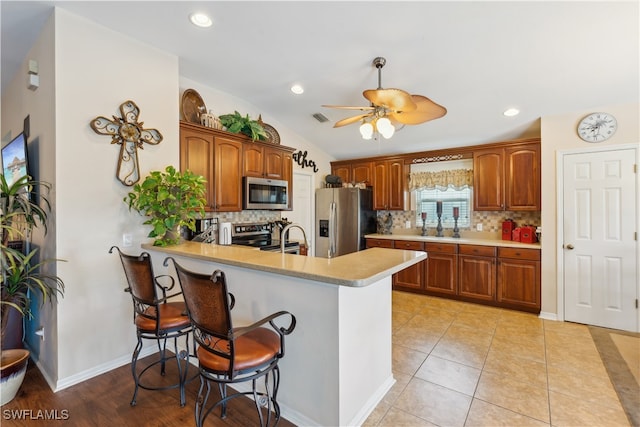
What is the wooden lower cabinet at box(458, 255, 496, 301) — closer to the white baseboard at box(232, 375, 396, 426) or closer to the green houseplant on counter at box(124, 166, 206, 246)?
the white baseboard at box(232, 375, 396, 426)

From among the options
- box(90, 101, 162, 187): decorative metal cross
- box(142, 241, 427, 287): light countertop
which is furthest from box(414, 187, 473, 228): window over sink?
box(90, 101, 162, 187): decorative metal cross

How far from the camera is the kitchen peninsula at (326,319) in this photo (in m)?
1.63

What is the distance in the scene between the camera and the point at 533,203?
389 centimetres

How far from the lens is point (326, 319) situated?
1.65m

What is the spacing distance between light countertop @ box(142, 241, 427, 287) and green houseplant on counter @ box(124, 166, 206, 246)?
0.75ft

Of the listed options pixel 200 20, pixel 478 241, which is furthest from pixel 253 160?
pixel 478 241

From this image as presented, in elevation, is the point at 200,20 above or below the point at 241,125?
above

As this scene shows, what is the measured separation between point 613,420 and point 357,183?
4163 millimetres

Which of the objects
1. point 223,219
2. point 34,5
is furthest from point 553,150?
point 34,5

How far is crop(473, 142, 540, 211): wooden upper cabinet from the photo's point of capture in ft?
12.8

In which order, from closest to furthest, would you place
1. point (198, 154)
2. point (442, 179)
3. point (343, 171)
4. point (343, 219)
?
point (198, 154)
point (442, 179)
point (343, 219)
point (343, 171)

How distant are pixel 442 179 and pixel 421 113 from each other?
2719 mm

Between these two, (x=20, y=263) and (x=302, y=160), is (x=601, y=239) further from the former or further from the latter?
(x=20, y=263)

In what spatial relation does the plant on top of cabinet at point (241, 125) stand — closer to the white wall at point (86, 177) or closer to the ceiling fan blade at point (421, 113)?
the white wall at point (86, 177)
